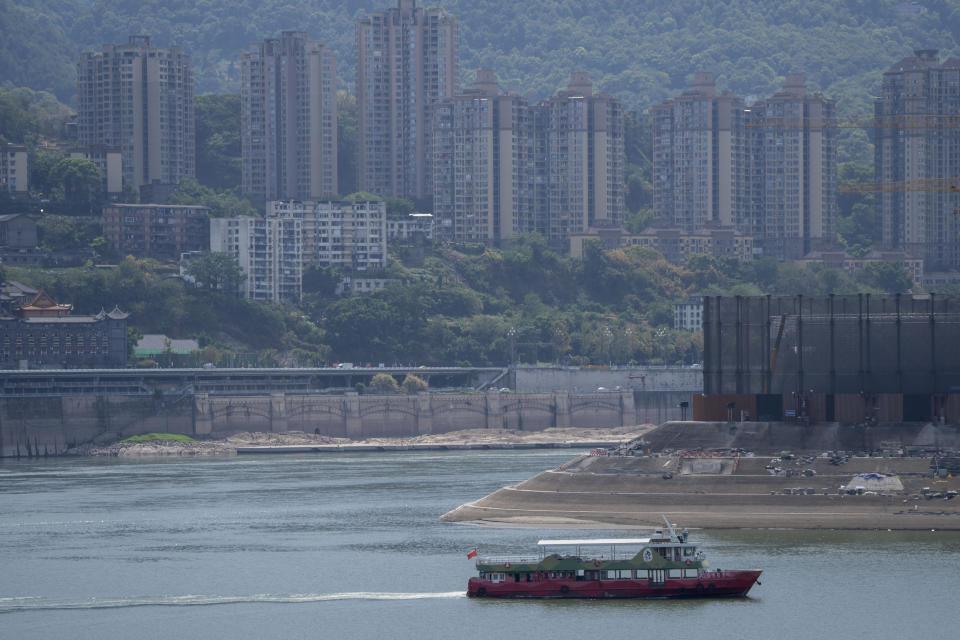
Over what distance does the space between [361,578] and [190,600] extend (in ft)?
31.5

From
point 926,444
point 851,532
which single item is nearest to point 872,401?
point 926,444

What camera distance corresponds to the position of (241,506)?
147500 millimetres

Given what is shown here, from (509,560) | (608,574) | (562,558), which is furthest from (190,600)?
(608,574)

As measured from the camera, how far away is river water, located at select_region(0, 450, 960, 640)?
307 feet

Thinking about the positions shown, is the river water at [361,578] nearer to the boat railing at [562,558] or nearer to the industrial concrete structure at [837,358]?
the boat railing at [562,558]

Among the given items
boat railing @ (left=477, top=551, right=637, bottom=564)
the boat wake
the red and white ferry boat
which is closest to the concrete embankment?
boat railing @ (left=477, top=551, right=637, bottom=564)

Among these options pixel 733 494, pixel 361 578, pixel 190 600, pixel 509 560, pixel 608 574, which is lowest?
pixel 190 600

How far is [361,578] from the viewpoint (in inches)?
4205

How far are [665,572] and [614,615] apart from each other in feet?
15.3

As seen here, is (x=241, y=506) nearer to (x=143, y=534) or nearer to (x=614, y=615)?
(x=143, y=534)

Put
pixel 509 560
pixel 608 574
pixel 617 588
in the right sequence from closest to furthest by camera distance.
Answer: pixel 617 588
pixel 608 574
pixel 509 560

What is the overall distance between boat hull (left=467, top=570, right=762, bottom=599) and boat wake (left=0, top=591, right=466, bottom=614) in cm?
173

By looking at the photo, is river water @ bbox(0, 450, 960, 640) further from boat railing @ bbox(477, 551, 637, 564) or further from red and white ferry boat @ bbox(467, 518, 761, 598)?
boat railing @ bbox(477, 551, 637, 564)

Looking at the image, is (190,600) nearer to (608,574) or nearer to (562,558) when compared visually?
(562,558)
